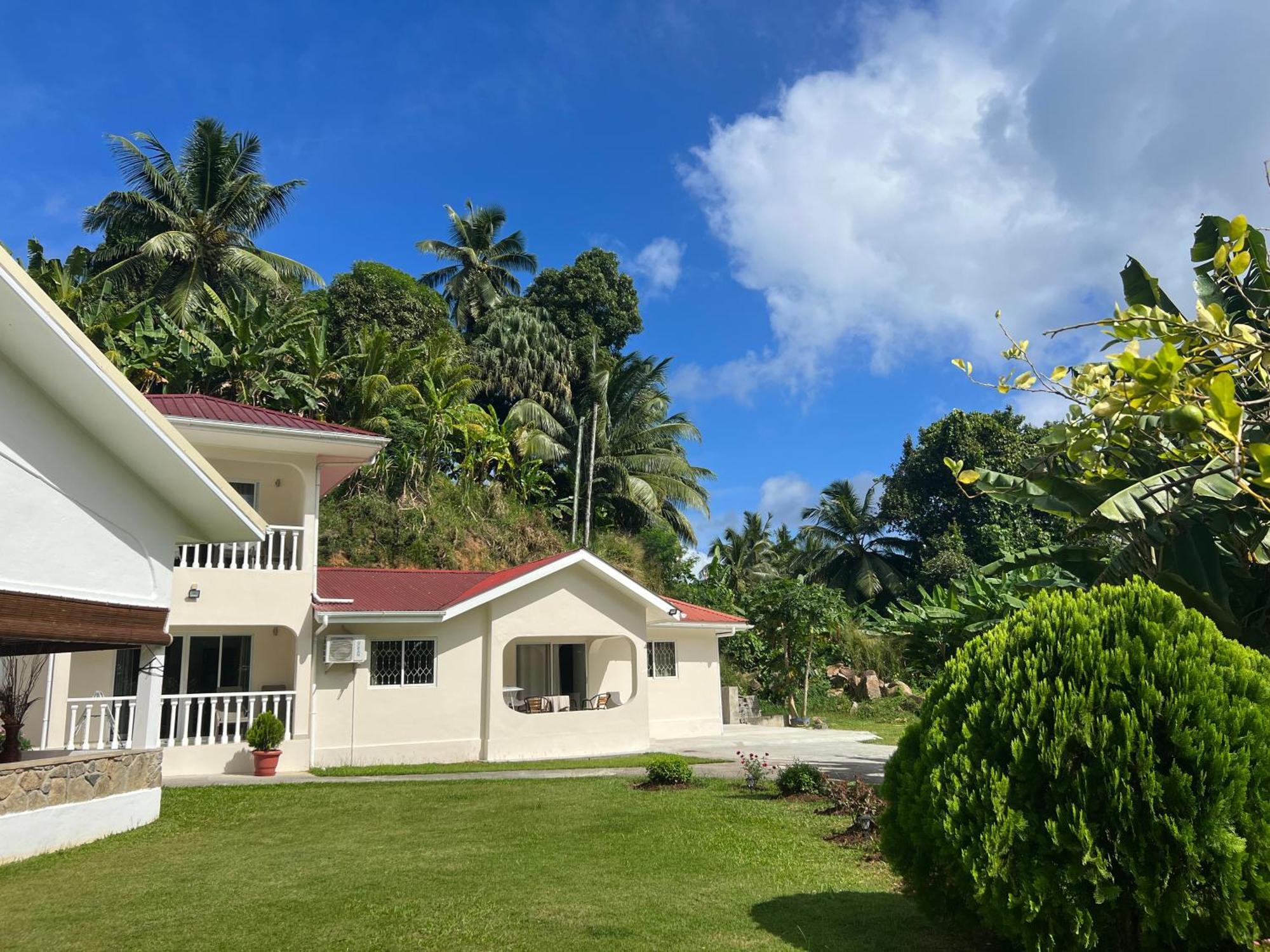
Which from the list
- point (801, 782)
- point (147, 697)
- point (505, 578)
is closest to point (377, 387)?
point (505, 578)

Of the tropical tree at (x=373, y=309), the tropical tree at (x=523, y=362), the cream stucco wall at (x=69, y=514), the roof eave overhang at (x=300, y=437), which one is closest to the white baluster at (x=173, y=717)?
the roof eave overhang at (x=300, y=437)

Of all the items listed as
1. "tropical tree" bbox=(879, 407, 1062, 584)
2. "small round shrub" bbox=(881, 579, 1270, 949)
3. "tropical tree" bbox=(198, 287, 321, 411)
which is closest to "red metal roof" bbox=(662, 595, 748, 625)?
"tropical tree" bbox=(198, 287, 321, 411)

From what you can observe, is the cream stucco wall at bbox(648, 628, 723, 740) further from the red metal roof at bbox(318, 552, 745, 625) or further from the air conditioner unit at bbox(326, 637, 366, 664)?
the air conditioner unit at bbox(326, 637, 366, 664)

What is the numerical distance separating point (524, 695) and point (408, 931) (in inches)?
684

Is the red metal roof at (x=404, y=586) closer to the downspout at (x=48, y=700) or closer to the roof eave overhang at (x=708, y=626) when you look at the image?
the roof eave overhang at (x=708, y=626)

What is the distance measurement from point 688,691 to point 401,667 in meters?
8.91

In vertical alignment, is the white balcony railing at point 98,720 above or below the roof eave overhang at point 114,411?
below

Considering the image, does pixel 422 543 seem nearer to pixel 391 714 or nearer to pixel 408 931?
pixel 391 714

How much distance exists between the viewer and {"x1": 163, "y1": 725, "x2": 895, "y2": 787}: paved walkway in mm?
14703

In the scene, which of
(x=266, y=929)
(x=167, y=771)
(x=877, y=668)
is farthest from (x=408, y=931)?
(x=877, y=668)

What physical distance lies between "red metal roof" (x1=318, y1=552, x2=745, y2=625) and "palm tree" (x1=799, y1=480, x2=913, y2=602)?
26.7 m

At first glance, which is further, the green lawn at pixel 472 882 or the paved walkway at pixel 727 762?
the paved walkway at pixel 727 762

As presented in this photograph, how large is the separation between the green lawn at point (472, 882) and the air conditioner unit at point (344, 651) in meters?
4.97

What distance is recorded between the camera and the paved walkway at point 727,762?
48.2 ft
